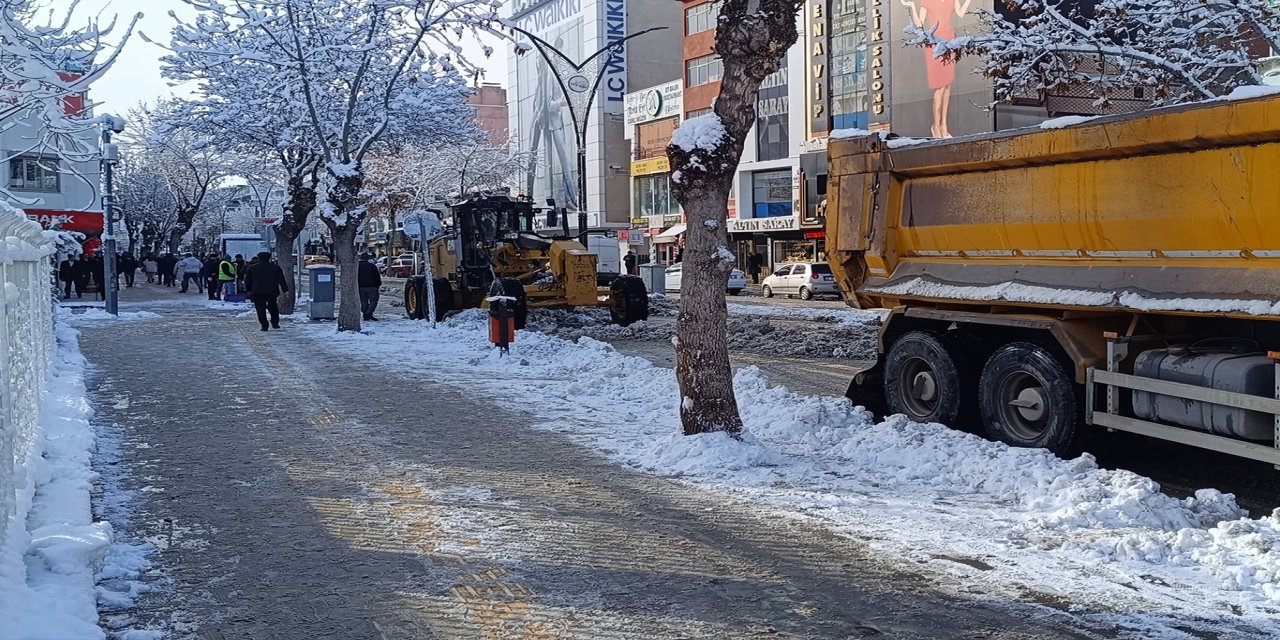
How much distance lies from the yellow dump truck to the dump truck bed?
0.5 inches

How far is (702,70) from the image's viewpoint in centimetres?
5881

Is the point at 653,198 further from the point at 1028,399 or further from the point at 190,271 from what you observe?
the point at 1028,399

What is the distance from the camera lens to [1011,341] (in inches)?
352

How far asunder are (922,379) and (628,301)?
43.0 feet

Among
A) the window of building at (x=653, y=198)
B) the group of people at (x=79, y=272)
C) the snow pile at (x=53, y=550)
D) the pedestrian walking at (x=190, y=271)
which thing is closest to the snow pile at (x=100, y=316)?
the group of people at (x=79, y=272)

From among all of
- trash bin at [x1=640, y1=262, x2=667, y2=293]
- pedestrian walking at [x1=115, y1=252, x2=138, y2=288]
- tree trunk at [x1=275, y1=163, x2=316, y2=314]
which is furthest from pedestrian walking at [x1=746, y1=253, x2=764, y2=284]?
tree trunk at [x1=275, y1=163, x2=316, y2=314]

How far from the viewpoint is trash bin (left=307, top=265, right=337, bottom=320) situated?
2512 cm

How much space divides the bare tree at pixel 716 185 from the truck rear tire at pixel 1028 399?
2013 mm

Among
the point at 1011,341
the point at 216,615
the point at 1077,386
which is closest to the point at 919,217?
the point at 1011,341

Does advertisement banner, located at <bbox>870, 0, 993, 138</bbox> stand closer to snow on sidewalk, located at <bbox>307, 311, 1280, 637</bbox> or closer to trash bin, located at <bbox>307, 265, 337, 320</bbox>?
trash bin, located at <bbox>307, 265, 337, 320</bbox>

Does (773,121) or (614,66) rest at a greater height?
(614,66)

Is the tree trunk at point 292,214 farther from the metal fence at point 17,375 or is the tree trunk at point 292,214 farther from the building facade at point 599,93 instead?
the building facade at point 599,93

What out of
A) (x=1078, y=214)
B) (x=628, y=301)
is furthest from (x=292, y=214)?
(x=1078, y=214)

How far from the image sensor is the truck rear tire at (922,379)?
9.31 metres
